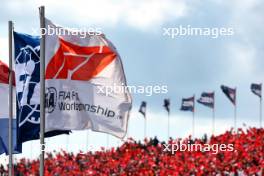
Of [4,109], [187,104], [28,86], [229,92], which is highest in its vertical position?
[229,92]

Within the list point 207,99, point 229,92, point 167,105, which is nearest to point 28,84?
point 229,92

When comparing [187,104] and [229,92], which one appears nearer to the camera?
[229,92]

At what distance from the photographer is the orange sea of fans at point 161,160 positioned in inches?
1270

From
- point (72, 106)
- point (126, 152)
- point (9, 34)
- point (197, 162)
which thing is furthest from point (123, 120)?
point (126, 152)

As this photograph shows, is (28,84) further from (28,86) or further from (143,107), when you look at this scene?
(143,107)

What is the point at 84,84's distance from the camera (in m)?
17.1

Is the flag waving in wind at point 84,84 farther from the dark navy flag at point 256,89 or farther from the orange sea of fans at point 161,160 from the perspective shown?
the dark navy flag at point 256,89

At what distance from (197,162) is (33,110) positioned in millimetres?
18513

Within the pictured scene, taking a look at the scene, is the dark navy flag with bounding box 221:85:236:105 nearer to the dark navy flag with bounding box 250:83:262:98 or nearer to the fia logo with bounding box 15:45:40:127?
the dark navy flag with bounding box 250:83:262:98

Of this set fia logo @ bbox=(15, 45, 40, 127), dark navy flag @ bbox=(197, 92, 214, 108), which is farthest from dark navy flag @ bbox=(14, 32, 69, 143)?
dark navy flag @ bbox=(197, 92, 214, 108)

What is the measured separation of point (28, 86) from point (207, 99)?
33.2 m

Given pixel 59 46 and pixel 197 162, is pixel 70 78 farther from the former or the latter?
pixel 197 162

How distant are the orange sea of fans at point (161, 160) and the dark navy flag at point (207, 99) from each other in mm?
4409

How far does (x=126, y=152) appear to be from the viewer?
44.6 m
